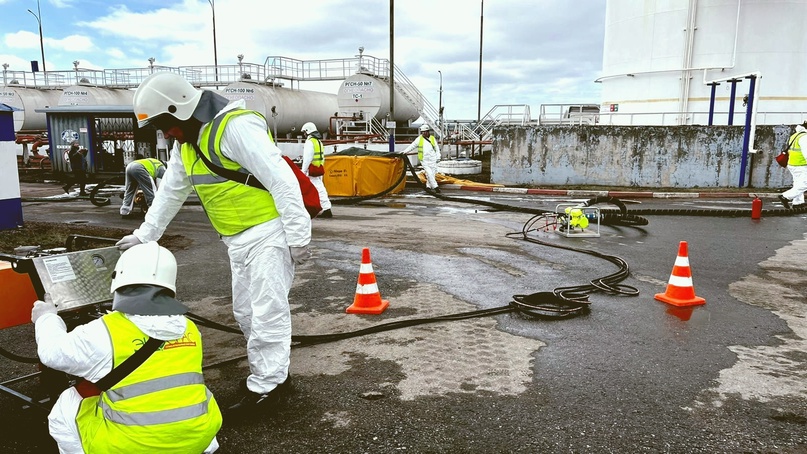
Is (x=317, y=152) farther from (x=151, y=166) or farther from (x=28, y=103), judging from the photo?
(x=28, y=103)

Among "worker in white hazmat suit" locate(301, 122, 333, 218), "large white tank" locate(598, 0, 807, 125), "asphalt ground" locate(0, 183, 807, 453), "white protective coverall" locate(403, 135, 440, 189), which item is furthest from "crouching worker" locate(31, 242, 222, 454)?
"large white tank" locate(598, 0, 807, 125)

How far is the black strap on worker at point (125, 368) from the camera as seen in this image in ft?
7.79

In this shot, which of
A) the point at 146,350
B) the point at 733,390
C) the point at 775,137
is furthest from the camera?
the point at 775,137

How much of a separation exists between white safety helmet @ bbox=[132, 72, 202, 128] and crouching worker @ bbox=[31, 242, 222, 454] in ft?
3.65

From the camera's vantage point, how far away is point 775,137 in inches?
672

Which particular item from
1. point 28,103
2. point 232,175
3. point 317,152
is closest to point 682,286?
point 232,175

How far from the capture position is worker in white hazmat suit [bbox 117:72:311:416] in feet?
11.0

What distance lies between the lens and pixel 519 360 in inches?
170

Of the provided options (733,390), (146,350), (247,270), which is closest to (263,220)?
(247,270)

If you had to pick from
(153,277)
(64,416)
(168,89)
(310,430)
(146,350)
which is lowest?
(310,430)

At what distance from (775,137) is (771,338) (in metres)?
15.0

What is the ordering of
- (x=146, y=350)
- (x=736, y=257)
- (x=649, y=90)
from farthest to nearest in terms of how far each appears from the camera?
1. (x=649, y=90)
2. (x=736, y=257)
3. (x=146, y=350)

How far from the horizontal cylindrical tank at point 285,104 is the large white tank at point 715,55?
15.6m

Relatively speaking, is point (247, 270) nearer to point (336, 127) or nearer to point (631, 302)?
point (631, 302)
